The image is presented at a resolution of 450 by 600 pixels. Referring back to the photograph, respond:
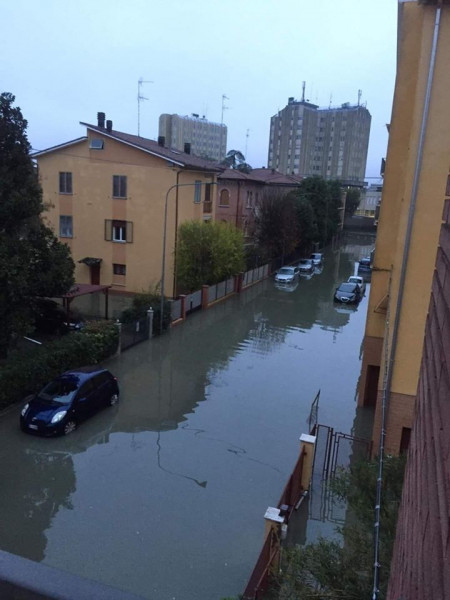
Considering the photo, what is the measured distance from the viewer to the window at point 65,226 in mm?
28889

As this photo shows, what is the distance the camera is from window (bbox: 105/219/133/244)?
27719 millimetres

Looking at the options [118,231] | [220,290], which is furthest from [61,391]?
[220,290]

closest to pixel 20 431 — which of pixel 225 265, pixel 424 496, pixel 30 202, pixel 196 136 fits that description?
pixel 30 202

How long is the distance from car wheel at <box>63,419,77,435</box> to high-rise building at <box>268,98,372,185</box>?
4228 inches

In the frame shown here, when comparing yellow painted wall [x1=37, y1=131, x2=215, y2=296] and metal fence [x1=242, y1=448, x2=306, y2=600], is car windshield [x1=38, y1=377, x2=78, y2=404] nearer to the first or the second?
metal fence [x1=242, y1=448, x2=306, y2=600]

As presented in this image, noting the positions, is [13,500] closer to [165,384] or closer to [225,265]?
[165,384]

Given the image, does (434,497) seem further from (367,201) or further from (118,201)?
(367,201)

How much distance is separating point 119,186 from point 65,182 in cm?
342

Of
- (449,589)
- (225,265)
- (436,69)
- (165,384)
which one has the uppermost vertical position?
(436,69)

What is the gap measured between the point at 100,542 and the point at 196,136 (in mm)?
144342

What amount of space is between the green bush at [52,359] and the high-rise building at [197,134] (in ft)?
383

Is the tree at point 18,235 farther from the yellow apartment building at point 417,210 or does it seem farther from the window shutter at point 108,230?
the window shutter at point 108,230

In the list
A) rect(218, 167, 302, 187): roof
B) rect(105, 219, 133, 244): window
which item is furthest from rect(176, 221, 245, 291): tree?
rect(218, 167, 302, 187): roof

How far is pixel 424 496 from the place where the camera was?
6.41 feet
